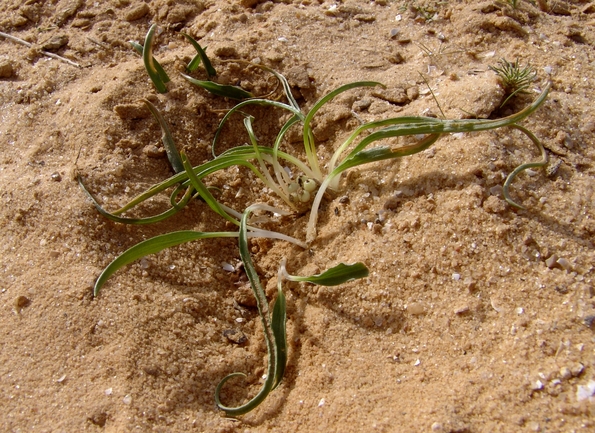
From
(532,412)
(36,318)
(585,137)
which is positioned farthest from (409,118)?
(36,318)

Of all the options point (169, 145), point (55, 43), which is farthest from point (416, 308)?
point (55, 43)

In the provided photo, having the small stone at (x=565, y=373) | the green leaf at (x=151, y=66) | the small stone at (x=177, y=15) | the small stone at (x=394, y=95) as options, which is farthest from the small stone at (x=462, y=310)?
the small stone at (x=177, y=15)

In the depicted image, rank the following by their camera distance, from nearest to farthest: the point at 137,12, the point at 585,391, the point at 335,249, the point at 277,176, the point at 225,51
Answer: the point at 585,391 < the point at 335,249 < the point at 277,176 < the point at 225,51 < the point at 137,12

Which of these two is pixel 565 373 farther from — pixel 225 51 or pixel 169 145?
pixel 225 51

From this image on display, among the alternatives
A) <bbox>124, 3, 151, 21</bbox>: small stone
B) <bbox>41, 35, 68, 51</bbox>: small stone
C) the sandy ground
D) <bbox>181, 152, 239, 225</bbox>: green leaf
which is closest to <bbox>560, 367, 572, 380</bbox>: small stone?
the sandy ground

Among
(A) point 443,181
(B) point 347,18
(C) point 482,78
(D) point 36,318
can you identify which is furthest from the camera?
(B) point 347,18

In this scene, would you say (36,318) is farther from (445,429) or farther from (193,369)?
(445,429)

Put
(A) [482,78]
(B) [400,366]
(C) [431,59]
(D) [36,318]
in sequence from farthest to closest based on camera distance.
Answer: (C) [431,59] < (A) [482,78] < (D) [36,318] < (B) [400,366]
